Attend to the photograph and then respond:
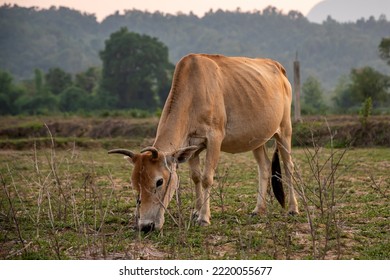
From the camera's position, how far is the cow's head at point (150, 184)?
637 centimetres

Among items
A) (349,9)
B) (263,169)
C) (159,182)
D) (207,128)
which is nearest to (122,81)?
(349,9)

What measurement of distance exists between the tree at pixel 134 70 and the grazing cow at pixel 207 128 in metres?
36.1

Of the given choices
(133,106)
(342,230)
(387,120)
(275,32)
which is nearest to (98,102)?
(133,106)

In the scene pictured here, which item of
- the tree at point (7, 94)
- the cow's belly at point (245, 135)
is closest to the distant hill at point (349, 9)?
the cow's belly at point (245, 135)

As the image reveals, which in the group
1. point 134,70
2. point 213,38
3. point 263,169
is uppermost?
point 213,38

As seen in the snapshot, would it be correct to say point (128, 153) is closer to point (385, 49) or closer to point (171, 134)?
point (171, 134)

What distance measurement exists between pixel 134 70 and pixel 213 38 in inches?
908

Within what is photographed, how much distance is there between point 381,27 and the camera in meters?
41.3

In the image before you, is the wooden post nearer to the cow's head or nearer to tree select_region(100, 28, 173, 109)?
the cow's head

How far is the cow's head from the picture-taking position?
6367mm

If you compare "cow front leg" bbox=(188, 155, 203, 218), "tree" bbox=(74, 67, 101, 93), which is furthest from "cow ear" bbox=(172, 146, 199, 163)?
"tree" bbox=(74, 67, 101, 93)

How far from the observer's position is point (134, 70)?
4631 cm

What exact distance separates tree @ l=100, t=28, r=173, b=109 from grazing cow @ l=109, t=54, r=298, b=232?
36066 mm
